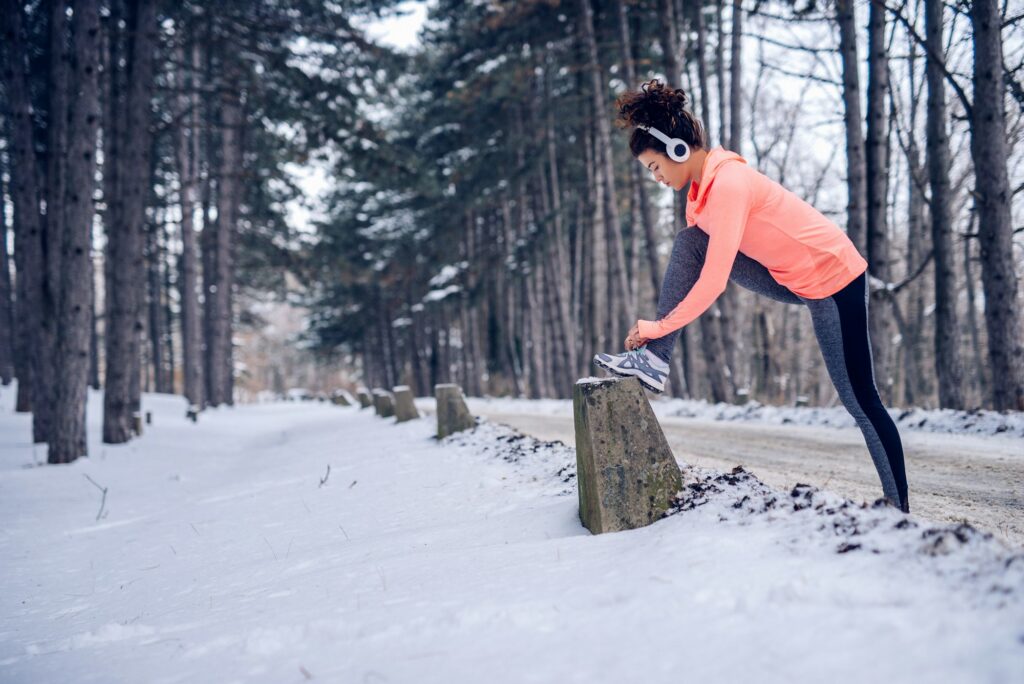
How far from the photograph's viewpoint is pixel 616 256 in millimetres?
13273

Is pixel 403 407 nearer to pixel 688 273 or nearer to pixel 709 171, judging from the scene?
pixel 688 273

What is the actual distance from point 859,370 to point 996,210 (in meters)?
5.52

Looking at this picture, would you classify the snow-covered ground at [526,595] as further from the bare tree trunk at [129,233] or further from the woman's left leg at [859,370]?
the bare tree trunk at [129,233]

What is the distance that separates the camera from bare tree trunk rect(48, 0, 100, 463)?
26.0 feet

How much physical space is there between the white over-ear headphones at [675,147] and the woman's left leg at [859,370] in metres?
0.91

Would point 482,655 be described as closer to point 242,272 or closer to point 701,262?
point 701,262

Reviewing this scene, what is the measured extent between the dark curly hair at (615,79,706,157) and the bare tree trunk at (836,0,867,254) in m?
6.94

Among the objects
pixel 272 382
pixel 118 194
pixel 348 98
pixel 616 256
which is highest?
pixel 348 98

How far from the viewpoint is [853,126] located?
8.41m

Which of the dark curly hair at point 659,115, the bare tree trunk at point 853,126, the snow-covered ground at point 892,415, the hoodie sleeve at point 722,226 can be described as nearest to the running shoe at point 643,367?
the hoodie sleeve at point 722,226

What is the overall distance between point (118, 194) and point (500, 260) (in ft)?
41.1

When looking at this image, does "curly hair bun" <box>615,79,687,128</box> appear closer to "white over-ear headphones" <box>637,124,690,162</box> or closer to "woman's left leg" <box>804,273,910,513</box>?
"white over-ear headphones" <box>637,124,690,162</box>

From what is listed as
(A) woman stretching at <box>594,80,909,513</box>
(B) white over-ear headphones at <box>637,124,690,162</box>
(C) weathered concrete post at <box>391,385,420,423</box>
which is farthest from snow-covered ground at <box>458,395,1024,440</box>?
(B) white over-ear headphones at <box>637,124,690,162</box>

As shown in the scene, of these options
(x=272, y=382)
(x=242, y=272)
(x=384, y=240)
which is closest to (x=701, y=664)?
(x=384, y=240)
